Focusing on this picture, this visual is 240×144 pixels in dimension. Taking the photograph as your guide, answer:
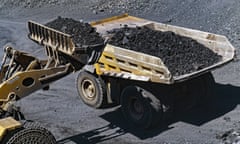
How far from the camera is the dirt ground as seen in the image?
10.5 m

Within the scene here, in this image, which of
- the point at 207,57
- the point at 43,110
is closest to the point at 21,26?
the point at 43,110

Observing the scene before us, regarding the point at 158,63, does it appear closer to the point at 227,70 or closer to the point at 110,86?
the point at 110,86

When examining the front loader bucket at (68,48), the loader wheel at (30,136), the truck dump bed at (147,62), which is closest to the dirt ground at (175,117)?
the truck dump bed at (147,62)

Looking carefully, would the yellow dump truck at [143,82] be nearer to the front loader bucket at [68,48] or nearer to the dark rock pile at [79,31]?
the dark rock pile at [79,31]

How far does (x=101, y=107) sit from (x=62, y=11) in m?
10.7

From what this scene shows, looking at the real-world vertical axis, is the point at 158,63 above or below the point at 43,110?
above

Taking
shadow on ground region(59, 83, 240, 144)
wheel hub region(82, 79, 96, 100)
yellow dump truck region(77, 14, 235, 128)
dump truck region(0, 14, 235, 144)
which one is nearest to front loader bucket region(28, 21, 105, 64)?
dump truck region(0, 14, 235, 144)

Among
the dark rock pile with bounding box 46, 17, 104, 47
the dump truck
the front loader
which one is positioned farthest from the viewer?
the dark rock pile with bounding box 46, 17, 104, 47

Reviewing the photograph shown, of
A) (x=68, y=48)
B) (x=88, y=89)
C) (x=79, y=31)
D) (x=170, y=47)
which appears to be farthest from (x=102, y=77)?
(x=68, y=48)

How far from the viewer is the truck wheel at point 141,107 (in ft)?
35.0

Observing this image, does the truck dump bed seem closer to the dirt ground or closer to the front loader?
the dirt ground

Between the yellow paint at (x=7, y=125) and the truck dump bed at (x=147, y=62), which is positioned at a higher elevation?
the truck dump bed at (x=147, y=62)

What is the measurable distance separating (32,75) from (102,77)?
2874 mm

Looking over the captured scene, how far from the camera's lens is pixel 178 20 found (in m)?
18.5
